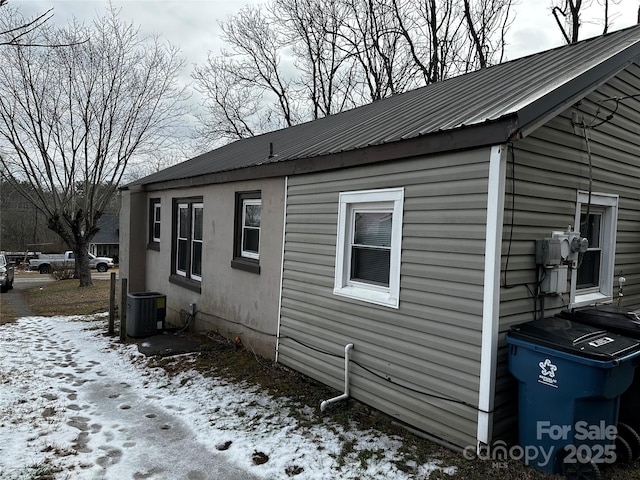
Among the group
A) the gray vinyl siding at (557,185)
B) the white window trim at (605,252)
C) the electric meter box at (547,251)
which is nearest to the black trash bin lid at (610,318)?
the gray vinyl siding at (557,185)

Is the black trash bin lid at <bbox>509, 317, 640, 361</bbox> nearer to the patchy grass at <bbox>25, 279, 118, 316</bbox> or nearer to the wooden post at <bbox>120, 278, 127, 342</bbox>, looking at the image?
the wooden post at <bbox>120, 278, 127, 342</bbox>

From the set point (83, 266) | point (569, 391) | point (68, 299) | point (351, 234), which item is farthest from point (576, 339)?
point (83, 266)

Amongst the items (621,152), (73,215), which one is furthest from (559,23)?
(73,215)

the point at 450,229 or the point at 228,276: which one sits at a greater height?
the point at 450,229

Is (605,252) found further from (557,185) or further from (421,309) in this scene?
→ (421,309)

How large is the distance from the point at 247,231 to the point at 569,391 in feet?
17.4

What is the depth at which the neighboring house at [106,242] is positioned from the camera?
46312 millimetres

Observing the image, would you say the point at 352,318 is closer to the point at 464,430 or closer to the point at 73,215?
the point at 464,430

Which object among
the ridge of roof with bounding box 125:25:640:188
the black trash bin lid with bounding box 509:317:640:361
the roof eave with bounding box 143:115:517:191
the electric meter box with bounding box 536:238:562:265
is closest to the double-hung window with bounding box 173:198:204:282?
the roof eave with bounding box 143:115:517:191

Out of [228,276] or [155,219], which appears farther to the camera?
[155,219]

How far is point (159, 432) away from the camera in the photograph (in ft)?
14.4

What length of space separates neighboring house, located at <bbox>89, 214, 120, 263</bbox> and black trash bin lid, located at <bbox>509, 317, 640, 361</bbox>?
158 ft

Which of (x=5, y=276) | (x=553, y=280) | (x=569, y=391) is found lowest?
(x=5, y=276)

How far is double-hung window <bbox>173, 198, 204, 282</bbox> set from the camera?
29.2 feet
